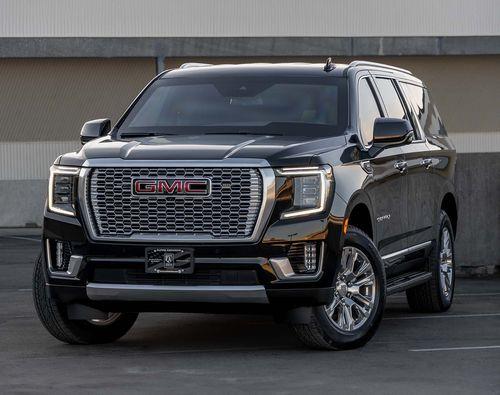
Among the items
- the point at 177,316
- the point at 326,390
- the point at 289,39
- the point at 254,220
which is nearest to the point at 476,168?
the point at 177,316

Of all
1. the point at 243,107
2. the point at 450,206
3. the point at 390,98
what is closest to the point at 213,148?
the point at 243,107

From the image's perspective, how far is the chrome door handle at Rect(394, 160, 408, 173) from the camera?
464 inches

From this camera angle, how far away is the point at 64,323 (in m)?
10.6

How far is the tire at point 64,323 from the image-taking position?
416 inches

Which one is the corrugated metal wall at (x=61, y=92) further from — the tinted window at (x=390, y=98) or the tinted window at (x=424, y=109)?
the tinted window at (x=390, y=98)

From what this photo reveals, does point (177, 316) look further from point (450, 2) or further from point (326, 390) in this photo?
point (450, 2)

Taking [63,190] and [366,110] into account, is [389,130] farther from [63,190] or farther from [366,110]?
[63,190]

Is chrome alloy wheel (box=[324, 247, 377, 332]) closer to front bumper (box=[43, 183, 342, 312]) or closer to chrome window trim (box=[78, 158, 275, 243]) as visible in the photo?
front bumper (box=[43, 183, 342, 312])

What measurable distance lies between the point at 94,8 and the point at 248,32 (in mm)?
3378

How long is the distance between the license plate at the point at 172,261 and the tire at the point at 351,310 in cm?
84

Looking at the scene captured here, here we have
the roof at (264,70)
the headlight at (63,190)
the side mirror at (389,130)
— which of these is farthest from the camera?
Result: the roof at (264,70)

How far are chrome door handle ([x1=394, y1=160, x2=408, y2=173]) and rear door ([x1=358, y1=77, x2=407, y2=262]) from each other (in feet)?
0.06

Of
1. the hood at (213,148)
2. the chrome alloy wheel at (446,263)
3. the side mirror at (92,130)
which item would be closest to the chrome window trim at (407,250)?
the chrome alloy wheel at (446,263)

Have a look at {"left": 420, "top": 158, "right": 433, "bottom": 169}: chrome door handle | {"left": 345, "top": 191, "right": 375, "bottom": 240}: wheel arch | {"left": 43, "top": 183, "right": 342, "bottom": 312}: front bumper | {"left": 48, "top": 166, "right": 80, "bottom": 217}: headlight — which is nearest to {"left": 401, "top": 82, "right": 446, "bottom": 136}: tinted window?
{"left": 420, "top": 158, "right": 433, "bottom": 169}: chrome door handle
